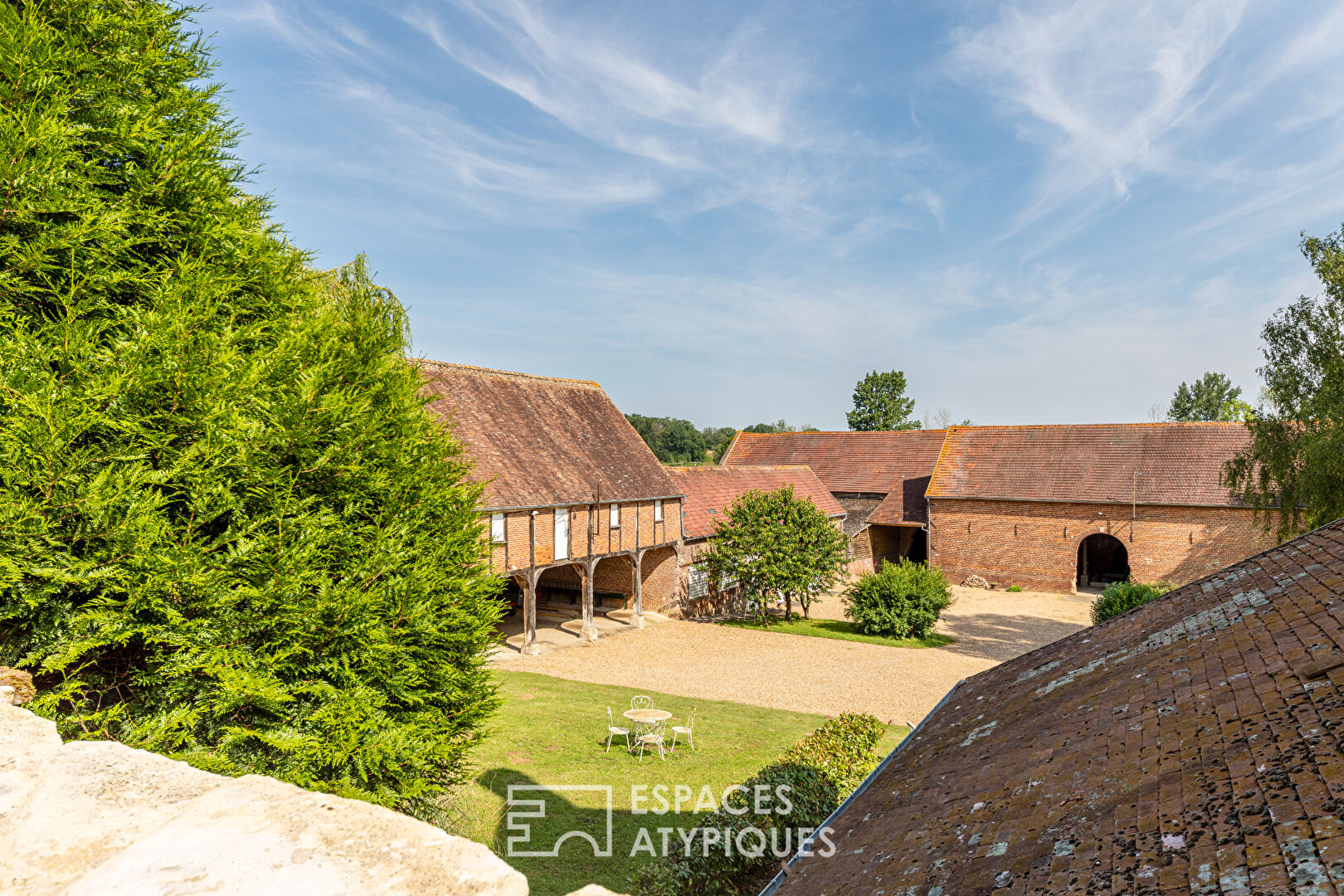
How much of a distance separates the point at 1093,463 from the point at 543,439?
22494 mm

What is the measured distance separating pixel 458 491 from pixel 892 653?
48.8 ft

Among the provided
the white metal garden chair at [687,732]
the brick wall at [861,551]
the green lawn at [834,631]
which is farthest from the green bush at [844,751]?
the brick wall at [861,551]

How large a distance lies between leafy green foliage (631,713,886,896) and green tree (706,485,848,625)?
40.7 feet

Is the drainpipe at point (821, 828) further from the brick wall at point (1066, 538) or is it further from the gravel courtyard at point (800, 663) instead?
the brick wall at point (1066, 538)

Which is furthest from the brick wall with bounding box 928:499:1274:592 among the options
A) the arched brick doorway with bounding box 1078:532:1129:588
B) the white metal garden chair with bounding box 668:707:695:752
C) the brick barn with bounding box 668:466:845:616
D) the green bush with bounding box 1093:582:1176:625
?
the white metal garden chair with bounding box 668:707:695:752

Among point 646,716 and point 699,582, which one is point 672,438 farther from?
point 646,716

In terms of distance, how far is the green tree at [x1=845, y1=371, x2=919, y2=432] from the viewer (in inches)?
2313

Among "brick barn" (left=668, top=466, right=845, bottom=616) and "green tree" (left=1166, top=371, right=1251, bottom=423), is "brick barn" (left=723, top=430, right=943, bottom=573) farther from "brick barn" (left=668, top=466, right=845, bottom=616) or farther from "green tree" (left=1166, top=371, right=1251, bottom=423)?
"green tree" (left=1166, top=371, right=1251, bottom=423)

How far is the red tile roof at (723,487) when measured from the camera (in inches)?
987

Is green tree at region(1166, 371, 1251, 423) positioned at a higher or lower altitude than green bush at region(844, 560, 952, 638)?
higher

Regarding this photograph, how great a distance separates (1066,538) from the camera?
90.5 feet

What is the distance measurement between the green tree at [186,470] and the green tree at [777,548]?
1568cm

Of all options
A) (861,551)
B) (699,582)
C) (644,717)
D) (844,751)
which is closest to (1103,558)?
(861,551)

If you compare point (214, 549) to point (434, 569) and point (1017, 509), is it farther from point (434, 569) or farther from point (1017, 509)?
point (1017, 509)
